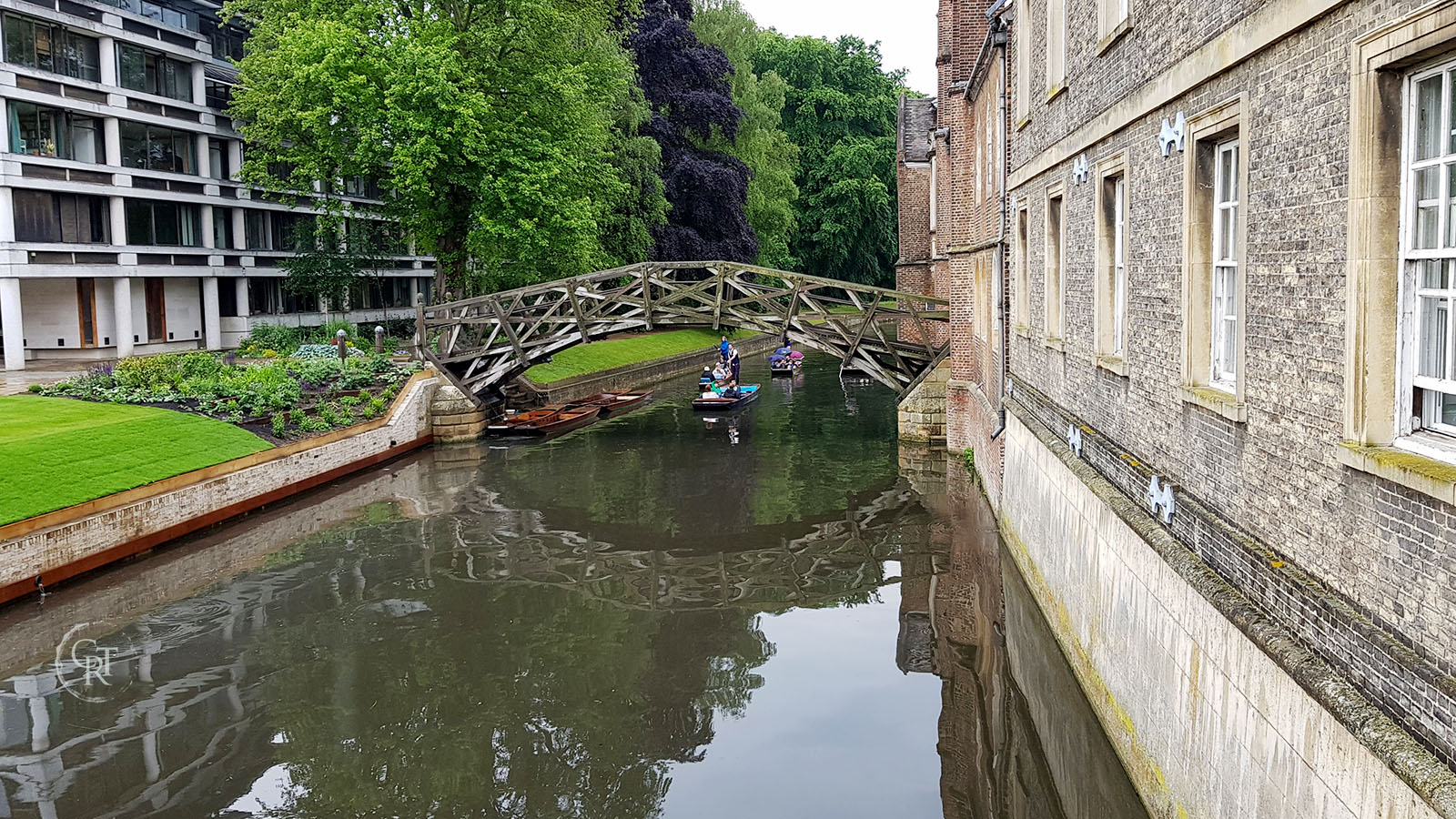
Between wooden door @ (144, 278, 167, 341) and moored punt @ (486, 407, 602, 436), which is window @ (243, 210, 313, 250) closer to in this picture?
wooden door @ (144, 278, 167, 341)

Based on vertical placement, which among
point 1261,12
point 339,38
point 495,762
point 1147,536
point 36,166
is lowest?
point 495,762

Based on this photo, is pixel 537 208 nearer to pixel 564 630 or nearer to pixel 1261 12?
pixel 564 630

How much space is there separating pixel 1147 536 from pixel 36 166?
29282 millimetres

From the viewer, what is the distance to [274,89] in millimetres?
27375

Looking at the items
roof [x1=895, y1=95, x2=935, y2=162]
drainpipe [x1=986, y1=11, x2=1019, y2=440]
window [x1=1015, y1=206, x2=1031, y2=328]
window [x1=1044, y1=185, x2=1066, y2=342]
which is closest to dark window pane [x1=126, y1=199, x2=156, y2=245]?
roof [x1=895, y1=95, x2=935, y2=162]

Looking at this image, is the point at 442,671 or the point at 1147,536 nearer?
the point at 1147,536

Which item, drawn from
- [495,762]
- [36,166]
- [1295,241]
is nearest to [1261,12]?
[1295,241]

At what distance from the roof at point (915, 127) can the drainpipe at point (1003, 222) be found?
2649cm

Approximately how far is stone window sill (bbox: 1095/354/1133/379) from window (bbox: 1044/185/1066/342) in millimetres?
2351

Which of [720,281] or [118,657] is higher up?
[720,281]

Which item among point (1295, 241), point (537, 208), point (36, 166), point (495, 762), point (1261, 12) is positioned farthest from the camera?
point (36, 166)

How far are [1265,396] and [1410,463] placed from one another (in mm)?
1498

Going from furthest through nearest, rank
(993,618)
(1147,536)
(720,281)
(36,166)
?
(36,166), (720,281), (993,618), (1147,536)

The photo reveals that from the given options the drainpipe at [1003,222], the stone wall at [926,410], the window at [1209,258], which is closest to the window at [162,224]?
the stone wall at [926,410]
